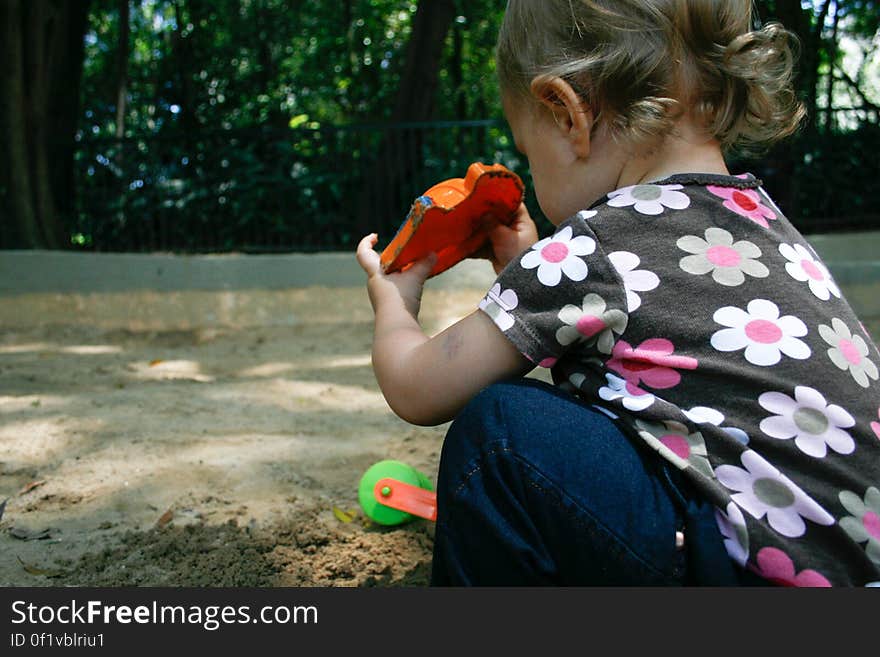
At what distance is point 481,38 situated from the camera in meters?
9.88

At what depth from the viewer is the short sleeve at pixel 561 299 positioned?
1.02m

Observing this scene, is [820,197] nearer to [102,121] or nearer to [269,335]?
[269,335]

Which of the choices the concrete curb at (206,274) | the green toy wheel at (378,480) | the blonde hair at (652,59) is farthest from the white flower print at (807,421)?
the concrete curb at (206,274)

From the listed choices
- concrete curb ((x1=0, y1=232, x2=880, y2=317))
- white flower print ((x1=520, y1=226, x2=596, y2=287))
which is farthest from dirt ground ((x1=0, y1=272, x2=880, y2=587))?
white flower print ((x1=520, y1=226, x2=596, y2=287))

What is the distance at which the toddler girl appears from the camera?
98cm

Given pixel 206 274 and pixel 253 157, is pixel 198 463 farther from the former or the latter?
pixel 253 157

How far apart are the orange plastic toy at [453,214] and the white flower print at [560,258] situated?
0.23 metres

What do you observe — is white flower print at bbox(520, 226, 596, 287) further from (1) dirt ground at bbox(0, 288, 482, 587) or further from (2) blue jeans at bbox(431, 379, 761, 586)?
(1) dirt ground at bbox(0, 288, 482, 587)

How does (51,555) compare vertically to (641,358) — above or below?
below

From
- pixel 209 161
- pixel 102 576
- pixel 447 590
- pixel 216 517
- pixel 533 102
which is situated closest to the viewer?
pixel 447 590

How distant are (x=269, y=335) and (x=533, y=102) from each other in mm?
3012

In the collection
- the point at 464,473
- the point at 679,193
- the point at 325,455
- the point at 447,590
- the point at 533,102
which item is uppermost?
the point at 533,102

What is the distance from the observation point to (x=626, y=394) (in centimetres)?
104

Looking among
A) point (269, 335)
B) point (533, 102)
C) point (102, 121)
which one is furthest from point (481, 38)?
point (533, 102)
